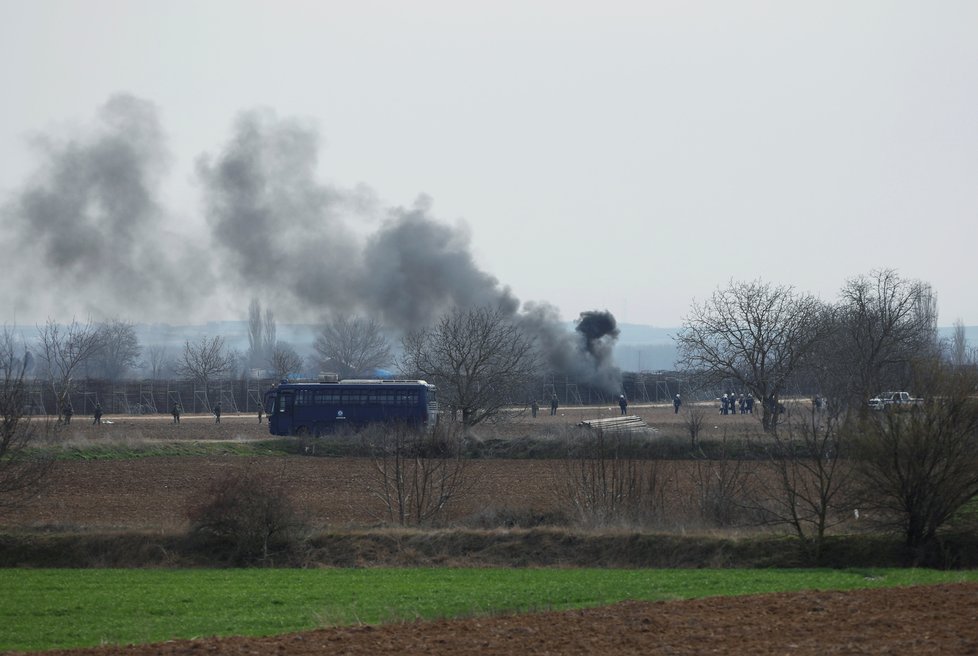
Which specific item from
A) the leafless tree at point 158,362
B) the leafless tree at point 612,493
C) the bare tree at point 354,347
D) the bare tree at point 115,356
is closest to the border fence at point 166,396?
the bare tree at point 354,347

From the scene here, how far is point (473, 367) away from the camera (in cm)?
5766

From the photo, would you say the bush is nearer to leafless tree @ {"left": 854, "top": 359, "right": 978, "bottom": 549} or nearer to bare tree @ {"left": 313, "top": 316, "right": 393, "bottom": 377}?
leafless tree @ {"left": 854, "top": 359, "right": 978, "bottom": 549}

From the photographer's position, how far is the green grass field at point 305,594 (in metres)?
16.0

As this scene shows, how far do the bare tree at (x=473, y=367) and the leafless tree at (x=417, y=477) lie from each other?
12534 millimetres

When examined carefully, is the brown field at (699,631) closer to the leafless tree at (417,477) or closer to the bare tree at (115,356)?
the leafless tree at (417,477)

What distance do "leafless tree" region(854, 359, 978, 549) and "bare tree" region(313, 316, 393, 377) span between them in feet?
260

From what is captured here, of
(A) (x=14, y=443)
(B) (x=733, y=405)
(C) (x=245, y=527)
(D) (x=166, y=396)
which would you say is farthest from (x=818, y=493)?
(D) (x=166, y=396)

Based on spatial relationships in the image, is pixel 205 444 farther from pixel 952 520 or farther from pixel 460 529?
pixel 952 520

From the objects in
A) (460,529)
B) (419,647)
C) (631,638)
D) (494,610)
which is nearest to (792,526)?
(460,529)

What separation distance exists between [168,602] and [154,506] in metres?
14.6

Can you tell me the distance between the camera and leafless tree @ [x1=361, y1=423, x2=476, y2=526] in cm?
2952

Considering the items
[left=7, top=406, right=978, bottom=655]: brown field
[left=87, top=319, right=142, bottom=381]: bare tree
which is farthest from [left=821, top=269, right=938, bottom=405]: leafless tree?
[left=87, top=319, right=142, bottom=381]: bare tree

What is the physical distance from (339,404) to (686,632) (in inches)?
1726

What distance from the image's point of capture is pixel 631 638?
44.8 ft
